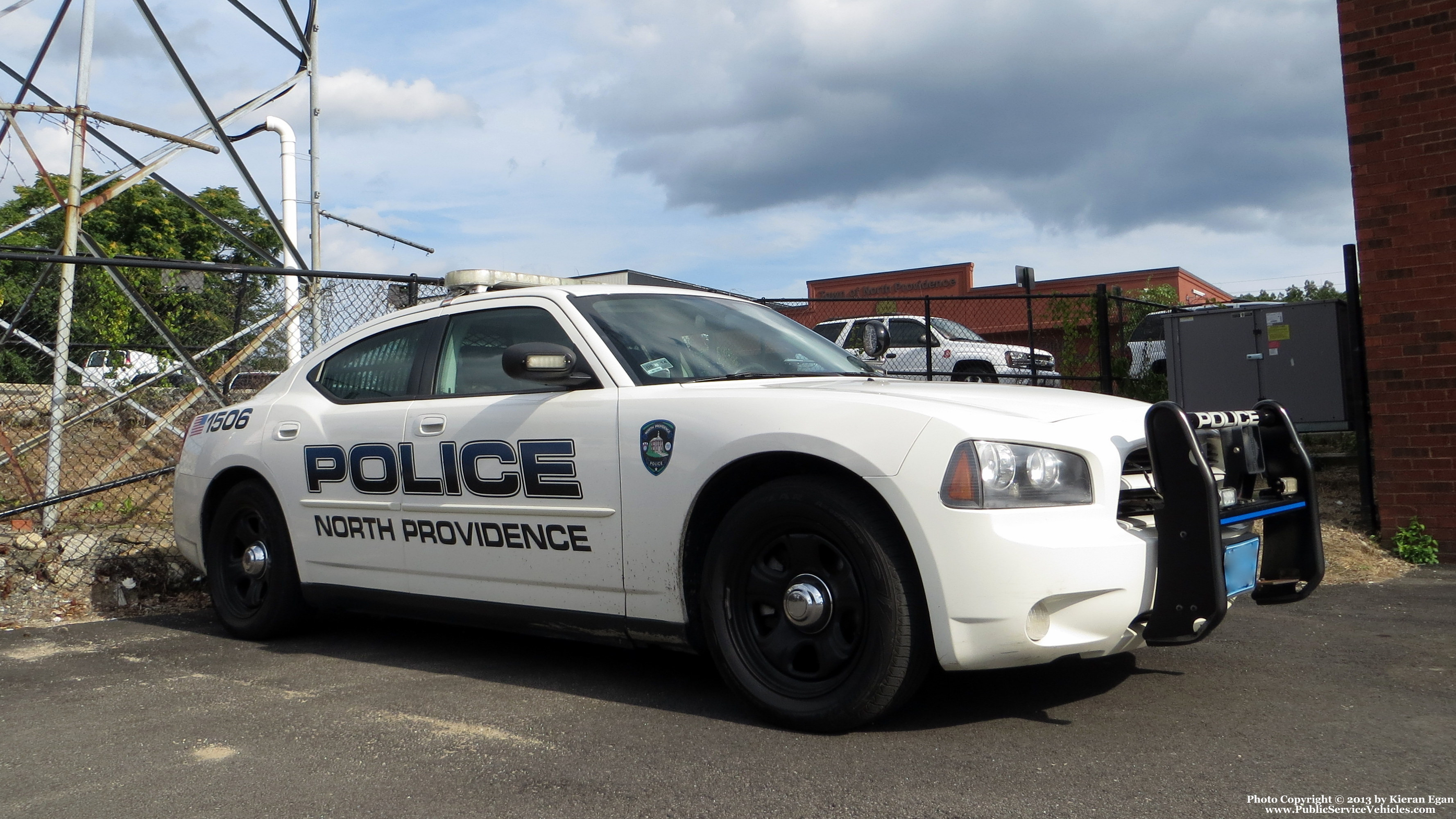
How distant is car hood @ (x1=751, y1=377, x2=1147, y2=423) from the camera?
142 inches

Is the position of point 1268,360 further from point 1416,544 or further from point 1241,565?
point 1241,565

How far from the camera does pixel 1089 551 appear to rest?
333 centimetres

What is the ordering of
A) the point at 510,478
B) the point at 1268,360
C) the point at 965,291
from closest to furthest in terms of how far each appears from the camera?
the point at 510,478
the point at 1268,360
the point at 965,291

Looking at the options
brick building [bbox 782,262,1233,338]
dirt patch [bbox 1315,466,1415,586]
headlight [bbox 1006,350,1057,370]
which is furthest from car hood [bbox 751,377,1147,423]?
brick building [bbox 782,262,1233,338]

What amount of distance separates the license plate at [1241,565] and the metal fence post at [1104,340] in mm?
7361

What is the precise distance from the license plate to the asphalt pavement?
0.40 m

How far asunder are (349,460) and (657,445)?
5.81 ft

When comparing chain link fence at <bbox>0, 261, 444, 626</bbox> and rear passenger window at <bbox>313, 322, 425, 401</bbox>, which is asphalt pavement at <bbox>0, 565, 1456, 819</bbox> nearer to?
rear passenger window at <bbox>313, 322, 425, 401</bbox>

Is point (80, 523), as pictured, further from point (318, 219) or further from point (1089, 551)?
point (318, 219)

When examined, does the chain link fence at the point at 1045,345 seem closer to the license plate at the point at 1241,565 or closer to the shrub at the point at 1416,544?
the license plate at the point at 1241,565

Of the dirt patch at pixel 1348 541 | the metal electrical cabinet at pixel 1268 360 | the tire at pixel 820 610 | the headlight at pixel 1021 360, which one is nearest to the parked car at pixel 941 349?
the headlight at pixel 1021 360

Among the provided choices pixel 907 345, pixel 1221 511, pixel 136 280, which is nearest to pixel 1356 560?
pixel 1221 511

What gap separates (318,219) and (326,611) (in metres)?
14.0

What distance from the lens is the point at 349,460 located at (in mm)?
5035
